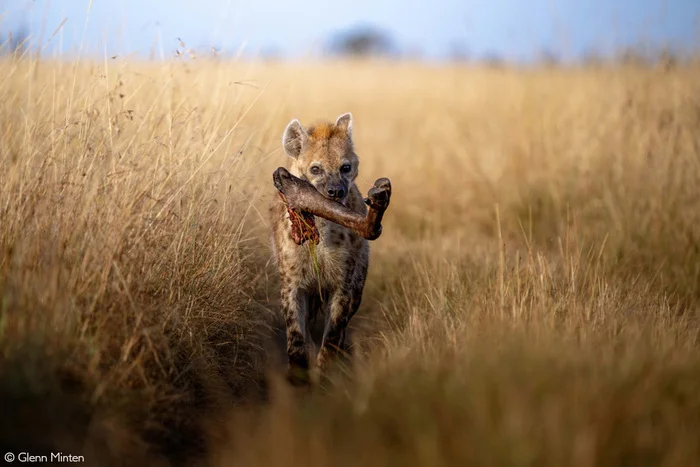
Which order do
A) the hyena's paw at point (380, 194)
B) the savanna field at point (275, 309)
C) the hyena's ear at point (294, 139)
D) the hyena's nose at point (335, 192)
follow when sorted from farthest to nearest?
the hyena's ear at point (294, 139), the hyena's nose at point (335, 192), the hyena's paw at point (380, 194), the savanna field at point (275, 309)

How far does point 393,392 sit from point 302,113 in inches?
352

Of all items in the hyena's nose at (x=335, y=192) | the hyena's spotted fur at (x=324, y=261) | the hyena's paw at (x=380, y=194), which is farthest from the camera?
the hyena's spotted fur at (x=324, y=261)

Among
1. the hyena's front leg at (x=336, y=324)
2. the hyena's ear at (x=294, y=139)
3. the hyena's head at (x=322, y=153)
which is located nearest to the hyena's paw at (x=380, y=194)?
the hyena's head at (x=322, y=153)

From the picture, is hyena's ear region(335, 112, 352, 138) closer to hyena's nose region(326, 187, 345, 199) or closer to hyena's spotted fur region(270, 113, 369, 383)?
hyena's spotted fur region(270, 113, 369, 383)

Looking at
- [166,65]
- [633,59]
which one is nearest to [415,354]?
[166,65]

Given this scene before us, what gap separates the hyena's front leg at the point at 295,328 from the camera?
4590 millimetres

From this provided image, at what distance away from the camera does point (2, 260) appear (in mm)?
3596

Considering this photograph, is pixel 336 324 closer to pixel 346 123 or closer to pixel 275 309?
pixel 275 309

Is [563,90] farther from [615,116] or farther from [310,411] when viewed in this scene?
[310,411]

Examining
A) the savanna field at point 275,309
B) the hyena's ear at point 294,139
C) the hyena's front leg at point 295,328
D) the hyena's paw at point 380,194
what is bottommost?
the hyena's front leg at point 295,328

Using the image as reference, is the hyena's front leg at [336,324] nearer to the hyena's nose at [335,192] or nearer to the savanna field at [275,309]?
the savanna field at [275,309]

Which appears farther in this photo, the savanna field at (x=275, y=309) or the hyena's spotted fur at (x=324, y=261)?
the hyena's spotted fur at (x=324, y=261)

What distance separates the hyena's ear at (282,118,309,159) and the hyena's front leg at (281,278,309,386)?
2.98ft

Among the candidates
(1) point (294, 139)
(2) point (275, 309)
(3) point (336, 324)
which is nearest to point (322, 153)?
(1) point (294, 139)
